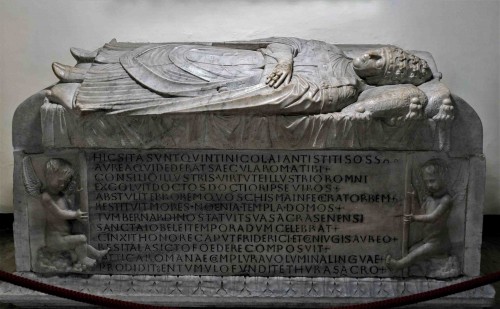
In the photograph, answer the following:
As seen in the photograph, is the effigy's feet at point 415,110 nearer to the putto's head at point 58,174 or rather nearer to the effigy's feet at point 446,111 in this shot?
the effigy's feet at point 446,111

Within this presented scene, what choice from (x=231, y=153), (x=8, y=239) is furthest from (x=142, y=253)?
(x=8, y=239)

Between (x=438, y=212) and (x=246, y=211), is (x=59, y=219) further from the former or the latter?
(x=438, y=212)

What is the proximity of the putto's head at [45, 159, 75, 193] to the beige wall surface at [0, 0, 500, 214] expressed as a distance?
148cm

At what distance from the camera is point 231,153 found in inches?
140

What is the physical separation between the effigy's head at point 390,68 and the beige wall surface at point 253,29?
114 centimetres

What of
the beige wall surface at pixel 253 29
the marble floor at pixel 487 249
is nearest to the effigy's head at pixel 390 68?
the beige wall surface at pixel 253 29

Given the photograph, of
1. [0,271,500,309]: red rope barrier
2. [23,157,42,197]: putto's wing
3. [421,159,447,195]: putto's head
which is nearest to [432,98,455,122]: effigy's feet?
[421,159,447,195]: putto's head

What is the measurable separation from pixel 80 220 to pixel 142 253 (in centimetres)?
37

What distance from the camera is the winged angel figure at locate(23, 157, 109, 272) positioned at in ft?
11.8

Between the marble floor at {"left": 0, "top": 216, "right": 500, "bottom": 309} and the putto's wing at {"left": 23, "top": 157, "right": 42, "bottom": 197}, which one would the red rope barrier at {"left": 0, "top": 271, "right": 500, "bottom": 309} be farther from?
the marble floor at {"left": 0, "top": 216, "right": 500, "bottom": 309}

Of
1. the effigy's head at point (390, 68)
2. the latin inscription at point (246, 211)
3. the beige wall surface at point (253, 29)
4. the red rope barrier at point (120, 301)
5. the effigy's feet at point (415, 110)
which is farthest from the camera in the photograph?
the beige wall surface at point (253, 29)

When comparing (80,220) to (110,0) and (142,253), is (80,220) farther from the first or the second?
(110,0)

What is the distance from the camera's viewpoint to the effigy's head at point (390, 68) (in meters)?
3.67

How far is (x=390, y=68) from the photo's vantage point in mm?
3672
